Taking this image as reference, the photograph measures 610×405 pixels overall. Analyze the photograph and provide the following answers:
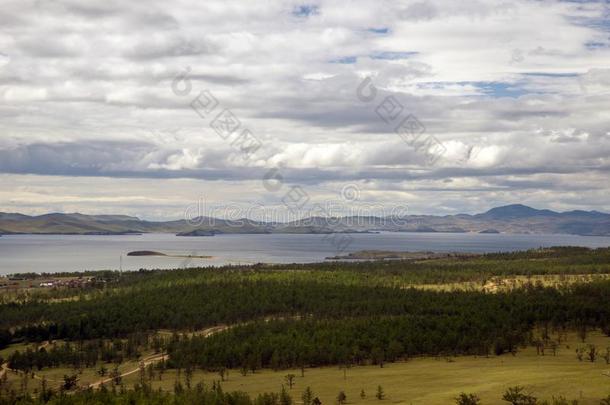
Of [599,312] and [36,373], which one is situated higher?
[599,312]

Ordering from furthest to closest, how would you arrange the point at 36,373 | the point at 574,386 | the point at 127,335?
the point at 127,335, the point at 36,373, the point at 574,386

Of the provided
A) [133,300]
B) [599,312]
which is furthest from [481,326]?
[133,300]

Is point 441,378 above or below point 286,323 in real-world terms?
below

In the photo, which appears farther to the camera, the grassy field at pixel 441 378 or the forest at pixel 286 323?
the forest at pixel 286 323

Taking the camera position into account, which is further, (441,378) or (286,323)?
(286,323)

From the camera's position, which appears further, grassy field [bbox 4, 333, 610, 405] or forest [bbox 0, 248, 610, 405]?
forest [bbox 0, 248, 610, 405]

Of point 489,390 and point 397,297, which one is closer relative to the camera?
point 489,390

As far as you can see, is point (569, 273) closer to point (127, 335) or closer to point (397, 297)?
point (397, 297)

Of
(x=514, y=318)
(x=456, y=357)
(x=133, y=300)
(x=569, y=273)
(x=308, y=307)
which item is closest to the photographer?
(x=456, y=357)
